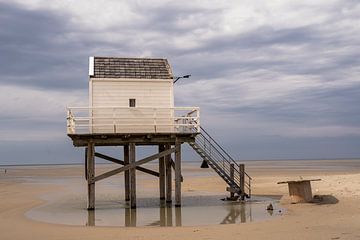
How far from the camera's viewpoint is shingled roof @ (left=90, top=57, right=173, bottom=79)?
23.1m

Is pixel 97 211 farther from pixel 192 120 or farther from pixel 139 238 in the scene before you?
pixel 139 238

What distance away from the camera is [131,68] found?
77.9 ft

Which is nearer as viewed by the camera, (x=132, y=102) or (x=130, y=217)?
(x=130, y=217)

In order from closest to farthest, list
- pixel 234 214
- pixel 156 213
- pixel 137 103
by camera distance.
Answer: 1. pixel 234 214
2. pixel 156 213
3. pixel 137 103

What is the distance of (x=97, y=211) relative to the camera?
72.2ft

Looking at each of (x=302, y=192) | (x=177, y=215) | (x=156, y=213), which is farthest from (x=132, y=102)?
(x=302, y=192)

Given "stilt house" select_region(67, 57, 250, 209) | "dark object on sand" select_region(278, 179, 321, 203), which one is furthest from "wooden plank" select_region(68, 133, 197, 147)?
"dark object on sand" select_region(278, 179, 321, 203)

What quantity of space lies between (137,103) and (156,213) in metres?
5.21

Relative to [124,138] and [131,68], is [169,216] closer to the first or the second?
[124,138]

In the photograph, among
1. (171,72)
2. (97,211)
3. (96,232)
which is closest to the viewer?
(96,232)

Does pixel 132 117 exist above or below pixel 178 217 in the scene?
above

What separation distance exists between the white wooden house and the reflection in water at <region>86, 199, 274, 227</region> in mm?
3638

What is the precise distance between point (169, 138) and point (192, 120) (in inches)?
53.5

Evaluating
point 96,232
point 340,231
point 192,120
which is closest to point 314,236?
point 340,231
